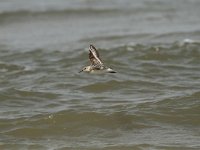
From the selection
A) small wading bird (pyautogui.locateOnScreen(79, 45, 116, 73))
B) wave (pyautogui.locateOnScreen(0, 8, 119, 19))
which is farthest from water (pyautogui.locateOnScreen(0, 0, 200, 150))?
small wading bird (pyautogui.locateOnScreen(79, 45, 116, 73))

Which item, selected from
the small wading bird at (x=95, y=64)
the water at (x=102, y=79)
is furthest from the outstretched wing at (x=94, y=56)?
the water at (x=102, y=79)

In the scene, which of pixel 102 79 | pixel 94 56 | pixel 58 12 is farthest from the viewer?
pixel 58 12

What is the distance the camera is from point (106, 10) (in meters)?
19.9

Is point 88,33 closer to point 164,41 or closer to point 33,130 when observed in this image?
point 164,41

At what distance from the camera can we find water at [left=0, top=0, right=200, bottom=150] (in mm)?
9328

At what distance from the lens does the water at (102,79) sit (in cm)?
933

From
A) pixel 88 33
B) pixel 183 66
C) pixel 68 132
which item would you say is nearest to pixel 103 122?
pixel 68 132

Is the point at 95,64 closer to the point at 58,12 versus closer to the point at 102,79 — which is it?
the point at 102,79

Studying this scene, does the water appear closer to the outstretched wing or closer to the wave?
the wave

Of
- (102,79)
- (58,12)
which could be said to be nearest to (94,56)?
(102,79)

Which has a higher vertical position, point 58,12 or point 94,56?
point 58,12

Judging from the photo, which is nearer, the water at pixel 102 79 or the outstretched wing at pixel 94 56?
the outstretched wing at pixel 94 56

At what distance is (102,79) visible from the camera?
1232 centimetres

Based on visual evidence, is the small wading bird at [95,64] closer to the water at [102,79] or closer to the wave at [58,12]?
the water at [102,79]
